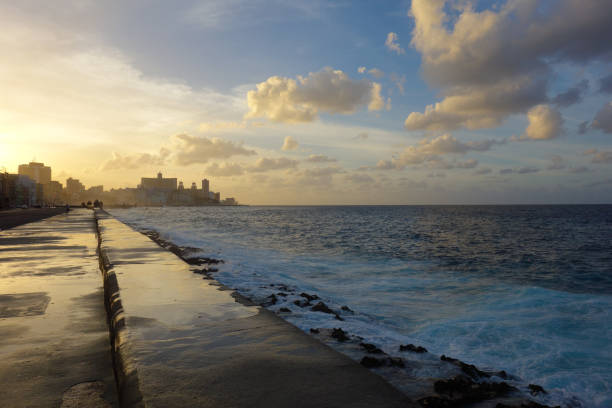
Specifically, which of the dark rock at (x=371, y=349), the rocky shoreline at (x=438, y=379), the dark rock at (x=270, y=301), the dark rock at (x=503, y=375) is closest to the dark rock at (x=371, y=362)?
the rocky shoreline at (x=438, y=379)

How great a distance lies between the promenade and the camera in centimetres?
238

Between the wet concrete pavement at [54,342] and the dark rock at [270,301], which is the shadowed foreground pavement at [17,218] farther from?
the dark rock at [270,301]

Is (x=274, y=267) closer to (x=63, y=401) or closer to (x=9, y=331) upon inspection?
(x=9, y=331)

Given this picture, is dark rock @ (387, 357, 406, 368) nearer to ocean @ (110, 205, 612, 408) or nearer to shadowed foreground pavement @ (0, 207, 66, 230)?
ocean @ (110, 205, 612, 408)

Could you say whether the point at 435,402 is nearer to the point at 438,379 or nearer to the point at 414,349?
the point at 438,379

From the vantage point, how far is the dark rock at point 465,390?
131 inches

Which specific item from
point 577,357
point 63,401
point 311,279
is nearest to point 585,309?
point 577,357

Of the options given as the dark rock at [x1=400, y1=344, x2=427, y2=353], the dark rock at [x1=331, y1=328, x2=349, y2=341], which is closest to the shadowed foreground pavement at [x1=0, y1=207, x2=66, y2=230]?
the dark rock at [x1=331, y1=328, x2=349, y2=341]

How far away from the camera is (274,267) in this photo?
1541cm

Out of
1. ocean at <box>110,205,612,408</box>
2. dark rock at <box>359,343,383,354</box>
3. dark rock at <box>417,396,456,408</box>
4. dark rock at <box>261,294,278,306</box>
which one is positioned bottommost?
ocean at <box>110,205,612,408</box>

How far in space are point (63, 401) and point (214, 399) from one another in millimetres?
1178

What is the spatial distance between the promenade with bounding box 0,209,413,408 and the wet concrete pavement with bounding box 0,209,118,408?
0.4 inches

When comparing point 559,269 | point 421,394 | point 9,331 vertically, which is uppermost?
point 9,331

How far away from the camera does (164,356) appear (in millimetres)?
2973
